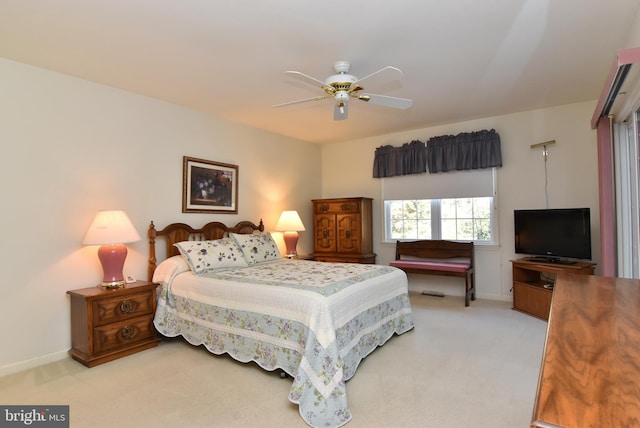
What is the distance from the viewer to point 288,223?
517cm

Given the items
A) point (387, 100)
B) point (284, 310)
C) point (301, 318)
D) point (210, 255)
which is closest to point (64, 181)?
point (210, 255)

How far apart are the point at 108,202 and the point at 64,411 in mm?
1905

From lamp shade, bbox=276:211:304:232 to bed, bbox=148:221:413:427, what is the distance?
99cm

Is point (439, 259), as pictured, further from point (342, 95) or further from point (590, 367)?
point (590, 367)

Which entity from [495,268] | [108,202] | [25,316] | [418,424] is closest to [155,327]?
[25,316]

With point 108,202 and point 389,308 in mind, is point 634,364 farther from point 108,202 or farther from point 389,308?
point 108,202

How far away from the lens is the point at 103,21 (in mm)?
2396

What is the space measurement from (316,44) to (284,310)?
2039 millimetres

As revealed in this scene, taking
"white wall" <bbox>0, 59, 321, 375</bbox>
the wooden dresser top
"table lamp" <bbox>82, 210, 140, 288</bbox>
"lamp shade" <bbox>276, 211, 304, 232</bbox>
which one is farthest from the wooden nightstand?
the wooden dresser top

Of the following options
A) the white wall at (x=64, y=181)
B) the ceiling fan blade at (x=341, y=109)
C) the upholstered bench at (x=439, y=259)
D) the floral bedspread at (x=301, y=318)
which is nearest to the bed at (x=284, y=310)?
the floral bedspread at (x=301, y=318)

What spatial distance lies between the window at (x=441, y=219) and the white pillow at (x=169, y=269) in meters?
3.40

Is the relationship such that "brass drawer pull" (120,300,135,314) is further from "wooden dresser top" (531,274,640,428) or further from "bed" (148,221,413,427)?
"wooden dresser top" (531,274,640,428)

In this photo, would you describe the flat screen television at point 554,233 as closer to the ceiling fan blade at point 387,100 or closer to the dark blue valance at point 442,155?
the dark blue valance at point 442,155

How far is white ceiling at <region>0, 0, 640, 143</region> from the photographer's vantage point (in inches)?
89.9
